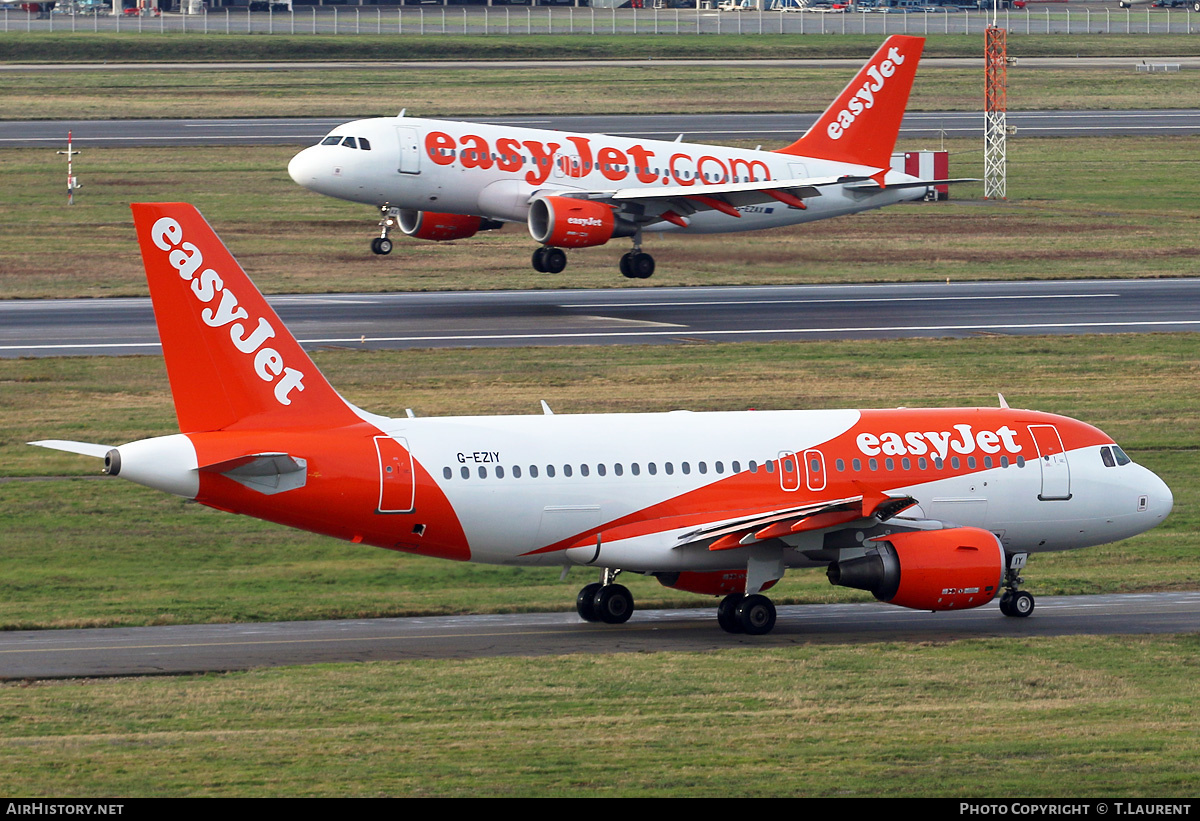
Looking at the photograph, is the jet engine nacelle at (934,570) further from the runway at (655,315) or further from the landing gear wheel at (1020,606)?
the runway at (655,315)

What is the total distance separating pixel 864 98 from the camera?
252 ft

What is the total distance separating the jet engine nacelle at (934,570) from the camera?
32688mm

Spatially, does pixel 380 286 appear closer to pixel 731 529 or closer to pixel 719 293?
pixel 719 293

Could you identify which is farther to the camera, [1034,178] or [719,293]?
[1034,178]

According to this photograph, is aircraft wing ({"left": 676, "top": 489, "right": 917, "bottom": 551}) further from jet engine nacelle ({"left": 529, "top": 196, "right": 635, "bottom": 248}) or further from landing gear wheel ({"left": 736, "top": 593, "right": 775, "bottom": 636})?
jet engine nacelle ({"left": 529, "top": 196, "right": 635, "bottom": 248})

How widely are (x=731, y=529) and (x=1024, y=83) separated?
115m

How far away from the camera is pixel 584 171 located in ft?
239

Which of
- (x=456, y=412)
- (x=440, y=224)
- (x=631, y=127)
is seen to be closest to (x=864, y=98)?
(x=440, y=224)

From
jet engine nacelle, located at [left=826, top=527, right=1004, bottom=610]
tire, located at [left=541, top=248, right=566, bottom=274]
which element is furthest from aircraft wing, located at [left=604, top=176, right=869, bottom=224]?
jet engine nacelle, located at [left=826, top=527, right=1004, bottom=610]

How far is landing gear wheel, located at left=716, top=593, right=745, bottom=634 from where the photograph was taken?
3378 cm

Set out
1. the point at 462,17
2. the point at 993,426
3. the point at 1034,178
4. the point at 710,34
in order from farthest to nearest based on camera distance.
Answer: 1. the point at 462,17
2. the point at 710,34
3. the point at 1034,178
4. the point at 993,426

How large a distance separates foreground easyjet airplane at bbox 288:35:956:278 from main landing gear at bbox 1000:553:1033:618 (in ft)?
119

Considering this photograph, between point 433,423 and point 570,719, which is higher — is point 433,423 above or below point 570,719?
above
